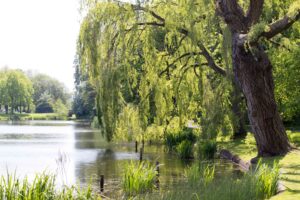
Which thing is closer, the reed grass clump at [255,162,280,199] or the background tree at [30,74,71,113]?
the reed grass clump at [255,162,280,199]

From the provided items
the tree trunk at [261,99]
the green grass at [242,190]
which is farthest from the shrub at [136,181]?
the tree trunk at [261,99]

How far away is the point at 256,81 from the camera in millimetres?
18391

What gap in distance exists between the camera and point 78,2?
741 inches

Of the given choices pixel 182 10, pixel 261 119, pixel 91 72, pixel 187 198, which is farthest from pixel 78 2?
pixel 187 198

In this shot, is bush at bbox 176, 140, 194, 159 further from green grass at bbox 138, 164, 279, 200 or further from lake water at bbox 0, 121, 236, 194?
green grass at bbox 138, 164, 279, 200

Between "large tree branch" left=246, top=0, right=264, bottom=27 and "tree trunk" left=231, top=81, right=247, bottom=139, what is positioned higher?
"large tree branch" left=246, top=0, right=264, bottom=27

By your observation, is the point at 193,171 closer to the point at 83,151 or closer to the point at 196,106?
the point at 196,106

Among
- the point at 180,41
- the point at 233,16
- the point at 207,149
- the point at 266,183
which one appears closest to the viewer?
the point at 266,183

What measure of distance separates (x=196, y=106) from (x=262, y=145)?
621 centimetres

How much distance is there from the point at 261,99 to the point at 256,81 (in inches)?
29.8

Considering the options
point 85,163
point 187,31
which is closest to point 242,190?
point 187,31

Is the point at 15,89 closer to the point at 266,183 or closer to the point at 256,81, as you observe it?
the point at 256,81

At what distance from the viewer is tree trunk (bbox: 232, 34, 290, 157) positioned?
18250 mm

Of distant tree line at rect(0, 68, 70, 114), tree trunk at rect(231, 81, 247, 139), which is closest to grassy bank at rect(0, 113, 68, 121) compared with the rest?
distant tree line at rect(0, 68, 70, 114)
